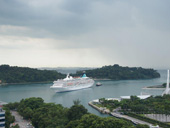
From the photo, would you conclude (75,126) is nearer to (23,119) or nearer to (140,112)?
(23,119)

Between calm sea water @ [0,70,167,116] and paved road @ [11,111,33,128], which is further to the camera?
calm sea water @ [0,70,167,116]

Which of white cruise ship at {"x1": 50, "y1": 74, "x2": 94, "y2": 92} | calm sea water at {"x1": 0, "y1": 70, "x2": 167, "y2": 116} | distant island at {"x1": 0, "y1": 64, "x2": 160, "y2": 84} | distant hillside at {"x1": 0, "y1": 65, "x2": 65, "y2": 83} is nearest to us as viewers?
calm sea water at {"x1": 0, "y1": 70, "x2": 167, "y2": 116}

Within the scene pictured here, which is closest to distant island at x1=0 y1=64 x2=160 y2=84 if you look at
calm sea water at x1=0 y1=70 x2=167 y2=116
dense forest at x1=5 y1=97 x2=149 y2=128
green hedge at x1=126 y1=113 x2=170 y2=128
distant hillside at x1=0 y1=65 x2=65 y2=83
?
distant hillside at x1=0 y1=65 x2=65 y2=83

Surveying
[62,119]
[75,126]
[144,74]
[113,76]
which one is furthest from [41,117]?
[144,74]

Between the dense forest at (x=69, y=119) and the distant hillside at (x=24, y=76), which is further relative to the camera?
the distant hillside at (x=24, y=76)

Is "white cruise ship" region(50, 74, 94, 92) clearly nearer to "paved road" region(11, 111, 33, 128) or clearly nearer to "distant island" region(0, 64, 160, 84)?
"distant island" region(0, 64, 160, 84)

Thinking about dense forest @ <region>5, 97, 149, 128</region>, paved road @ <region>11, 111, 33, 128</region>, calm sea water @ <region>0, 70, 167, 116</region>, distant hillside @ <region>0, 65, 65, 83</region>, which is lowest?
paved road @ <region>11, 111, 33, 128</region>

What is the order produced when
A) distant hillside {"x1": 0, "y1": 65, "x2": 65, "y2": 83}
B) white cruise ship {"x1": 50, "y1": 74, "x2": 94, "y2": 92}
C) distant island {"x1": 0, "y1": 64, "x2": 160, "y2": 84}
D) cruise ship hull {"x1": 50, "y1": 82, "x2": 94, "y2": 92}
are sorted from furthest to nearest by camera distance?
distant island {"x1": 0, "y1": 64, "x2": 160, "y2": 84} → distant hillside {"x1": 0, "y1": 65, "x2": 65, "y2": 83} → white cruise ship {"x1": 50, "y1": 74, "x2": 94, "y2": 92} → cruise ship hull {"x1": 50, "y1": 82, "x2": 94, "y2": 92}

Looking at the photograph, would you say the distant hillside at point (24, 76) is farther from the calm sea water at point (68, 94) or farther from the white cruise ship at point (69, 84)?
the white cruise ship at point (69, 84)

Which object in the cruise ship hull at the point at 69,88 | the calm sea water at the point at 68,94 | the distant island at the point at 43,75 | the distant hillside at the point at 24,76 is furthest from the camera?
the distant island at the point at 43,75

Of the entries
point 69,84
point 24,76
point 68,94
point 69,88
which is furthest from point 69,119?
point 24,76

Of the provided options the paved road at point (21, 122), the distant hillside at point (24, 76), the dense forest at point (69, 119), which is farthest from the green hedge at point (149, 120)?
the distant hillside at point (24, 76)
